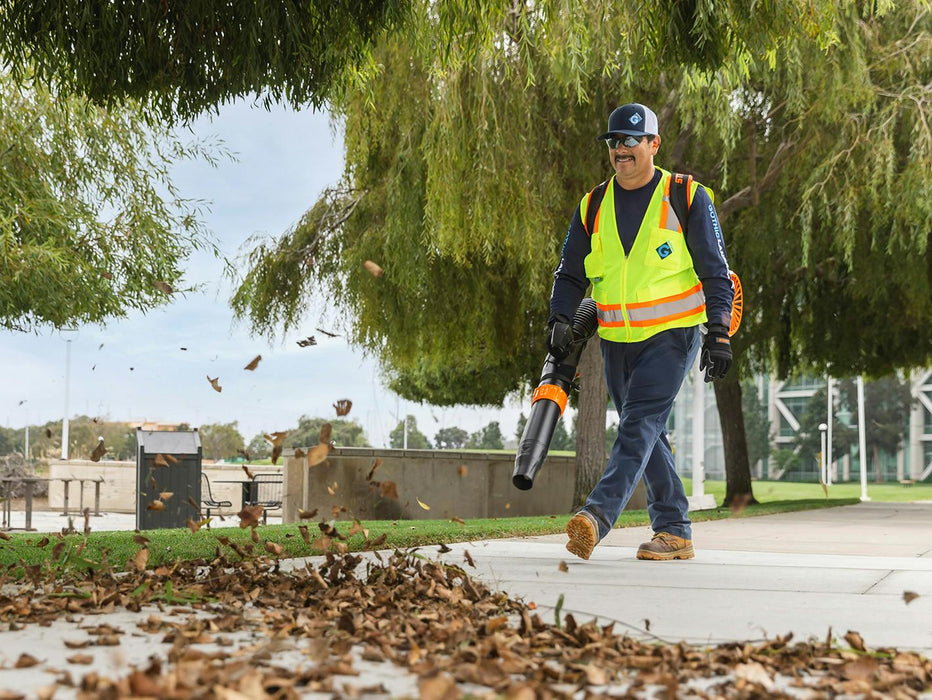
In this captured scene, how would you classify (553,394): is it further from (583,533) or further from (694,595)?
(694,595)

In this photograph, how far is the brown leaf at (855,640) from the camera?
2.99 m

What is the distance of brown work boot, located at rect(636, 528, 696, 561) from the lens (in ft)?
17.0

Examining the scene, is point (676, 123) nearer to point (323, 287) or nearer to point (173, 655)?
point (323, 287)

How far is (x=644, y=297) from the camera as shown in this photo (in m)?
4.83

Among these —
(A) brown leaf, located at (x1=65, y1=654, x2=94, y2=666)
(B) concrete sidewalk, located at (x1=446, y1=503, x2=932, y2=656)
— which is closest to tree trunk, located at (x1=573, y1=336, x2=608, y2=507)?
(B) concrete sidewalk, located at (x1=446, y1=503, x2=932, y2=656)

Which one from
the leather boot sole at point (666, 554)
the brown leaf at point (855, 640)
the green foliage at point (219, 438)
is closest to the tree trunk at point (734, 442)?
the leather boot sole at point (666, 554)

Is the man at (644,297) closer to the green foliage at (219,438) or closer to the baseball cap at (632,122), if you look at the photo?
the baseball cap at (632,122)

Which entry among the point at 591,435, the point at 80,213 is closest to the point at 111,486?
the point at 80,213

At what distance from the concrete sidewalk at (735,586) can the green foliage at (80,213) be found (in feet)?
35.0

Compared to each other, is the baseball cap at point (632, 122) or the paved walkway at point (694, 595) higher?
the baseball cap at point (632, 122)

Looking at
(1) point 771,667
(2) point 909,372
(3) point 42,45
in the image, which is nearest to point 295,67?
(3) point 42,45

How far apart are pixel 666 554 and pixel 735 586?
0.93 m

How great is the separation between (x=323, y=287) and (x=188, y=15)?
928 centimetres

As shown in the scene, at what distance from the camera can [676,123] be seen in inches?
486
